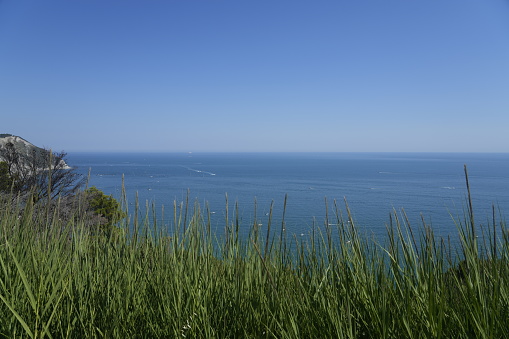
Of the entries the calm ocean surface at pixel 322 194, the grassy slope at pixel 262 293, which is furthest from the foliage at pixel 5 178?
the grassy slope at pixel 262 293

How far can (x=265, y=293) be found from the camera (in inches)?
72.5

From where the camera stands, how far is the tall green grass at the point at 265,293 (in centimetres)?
143

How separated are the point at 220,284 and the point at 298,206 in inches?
1312

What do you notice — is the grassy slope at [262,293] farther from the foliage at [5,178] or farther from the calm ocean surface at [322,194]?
the foliage at [5,178]

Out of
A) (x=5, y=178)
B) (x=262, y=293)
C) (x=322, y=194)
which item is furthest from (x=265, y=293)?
(x=322, y=194)

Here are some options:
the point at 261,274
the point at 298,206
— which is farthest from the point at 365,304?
the point at 298,206

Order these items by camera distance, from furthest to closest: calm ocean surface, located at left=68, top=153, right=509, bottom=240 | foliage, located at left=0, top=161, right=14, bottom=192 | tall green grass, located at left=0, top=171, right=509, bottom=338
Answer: calm ocean surface, located at left=68, top=153, right=509, bottom=240 → foliage, located at left=0, top=161, right=14, bottom=192 → tall green grass, located at left=0, top=171, right=509, bottom=338

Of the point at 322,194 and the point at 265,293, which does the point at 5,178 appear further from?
the point at 322,194

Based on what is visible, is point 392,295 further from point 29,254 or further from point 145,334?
point 29,254

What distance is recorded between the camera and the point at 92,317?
5.46ft

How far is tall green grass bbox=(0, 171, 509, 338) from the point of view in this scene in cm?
143

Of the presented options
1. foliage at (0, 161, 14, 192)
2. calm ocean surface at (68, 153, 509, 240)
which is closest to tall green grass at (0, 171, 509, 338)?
calm ocean surface at (68, 153, 509, 240)

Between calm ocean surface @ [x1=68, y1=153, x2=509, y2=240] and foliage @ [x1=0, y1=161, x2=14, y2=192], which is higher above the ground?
foliage @ [x1=0, y1=161, x2=14, y2=192]

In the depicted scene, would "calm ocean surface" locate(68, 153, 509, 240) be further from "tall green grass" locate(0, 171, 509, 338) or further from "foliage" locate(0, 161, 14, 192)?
"foliage" locate(0, 161, 14, 192)
